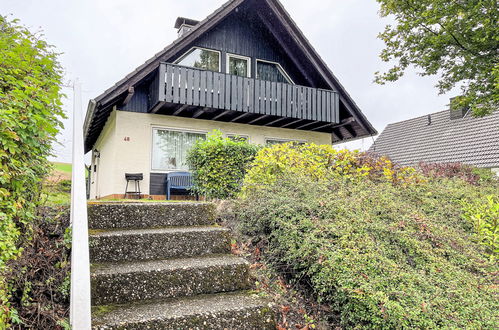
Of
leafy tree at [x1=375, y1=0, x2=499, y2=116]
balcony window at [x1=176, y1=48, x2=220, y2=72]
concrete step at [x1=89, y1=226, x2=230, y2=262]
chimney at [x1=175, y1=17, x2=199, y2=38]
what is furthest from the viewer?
chimney at [x1=175, y1=17, x2=199, y2=38]

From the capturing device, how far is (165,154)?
933 centimetres

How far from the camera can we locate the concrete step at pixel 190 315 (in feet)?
6.64

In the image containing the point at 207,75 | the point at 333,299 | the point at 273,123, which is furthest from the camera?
the point at 273,123

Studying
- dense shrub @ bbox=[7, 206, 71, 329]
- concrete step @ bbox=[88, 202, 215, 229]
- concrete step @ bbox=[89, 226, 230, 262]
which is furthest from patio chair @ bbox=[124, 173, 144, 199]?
dense shrub @ bbox=[7, 206, 71, 329]

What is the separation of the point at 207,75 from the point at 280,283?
6961 millimetres

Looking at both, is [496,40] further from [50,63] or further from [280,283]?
[50,63]

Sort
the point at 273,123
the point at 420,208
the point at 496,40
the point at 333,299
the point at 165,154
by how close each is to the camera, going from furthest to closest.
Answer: the point at 273,123, the point at 165,154, the point at 496,40, the point at 420,208, the point at 333,299

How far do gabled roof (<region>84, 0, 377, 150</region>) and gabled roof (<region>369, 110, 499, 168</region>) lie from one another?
1.59 metres

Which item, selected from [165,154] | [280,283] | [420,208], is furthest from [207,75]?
[280,283]

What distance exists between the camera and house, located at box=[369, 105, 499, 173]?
1383 centimetres

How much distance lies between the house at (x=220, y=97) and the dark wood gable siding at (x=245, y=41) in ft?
0.10

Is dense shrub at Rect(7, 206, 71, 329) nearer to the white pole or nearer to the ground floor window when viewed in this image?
the white pole

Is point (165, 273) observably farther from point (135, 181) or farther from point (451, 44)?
point (451, 44)

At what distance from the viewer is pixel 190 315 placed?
2.12 m
